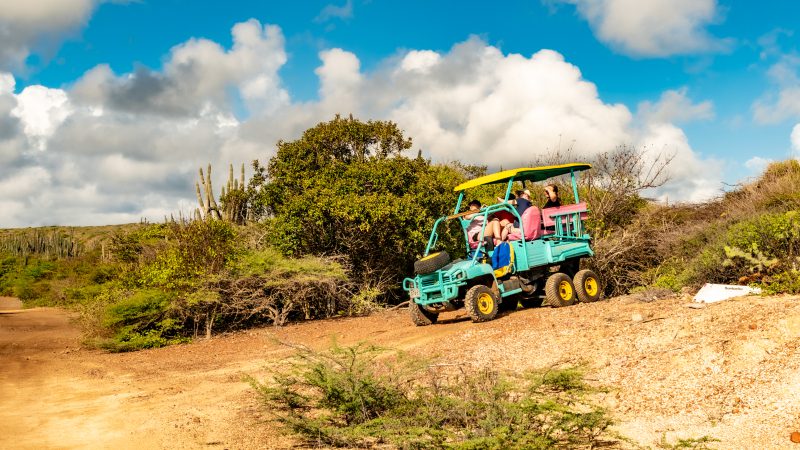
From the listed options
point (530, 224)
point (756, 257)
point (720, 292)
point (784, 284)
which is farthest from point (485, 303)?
point (784, 284)

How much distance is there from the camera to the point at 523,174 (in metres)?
12.9

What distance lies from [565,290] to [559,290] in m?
0.24

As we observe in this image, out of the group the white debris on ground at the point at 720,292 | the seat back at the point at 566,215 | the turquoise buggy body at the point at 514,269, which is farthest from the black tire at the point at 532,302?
the white debris on ground at the point at 720,292

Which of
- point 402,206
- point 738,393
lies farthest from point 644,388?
point 402,206

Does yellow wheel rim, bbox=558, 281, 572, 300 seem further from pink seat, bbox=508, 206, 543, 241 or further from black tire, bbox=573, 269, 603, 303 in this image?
pink seat, bbox=508, 206, 543, 241

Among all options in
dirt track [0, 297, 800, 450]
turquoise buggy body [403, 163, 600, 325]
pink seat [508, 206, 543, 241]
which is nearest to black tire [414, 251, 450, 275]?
turquoise buggy body [403, 163, 600, 325]

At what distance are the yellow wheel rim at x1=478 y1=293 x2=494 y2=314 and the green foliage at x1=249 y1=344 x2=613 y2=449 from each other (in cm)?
513

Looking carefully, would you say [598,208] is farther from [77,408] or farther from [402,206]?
[77,408]

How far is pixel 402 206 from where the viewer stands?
1766 cm

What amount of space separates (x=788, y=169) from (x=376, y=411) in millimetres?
16750

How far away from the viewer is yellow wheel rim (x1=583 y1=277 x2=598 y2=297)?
13172 mm

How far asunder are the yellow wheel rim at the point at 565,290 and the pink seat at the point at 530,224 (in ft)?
3.90

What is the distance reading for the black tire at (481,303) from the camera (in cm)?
1142

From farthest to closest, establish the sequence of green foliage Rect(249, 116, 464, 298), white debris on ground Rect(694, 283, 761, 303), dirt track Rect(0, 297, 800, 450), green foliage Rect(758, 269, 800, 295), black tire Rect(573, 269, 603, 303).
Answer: green foliage Rect(249, 116, 464, 298) → black tire Rect(573, 269, 603, 303) → white debris on ground Rect(694, 283, 761, 303) → green foliage Rect(758, 269, 800, 295) → dirt track Rect(0, 297, 800, 450)
